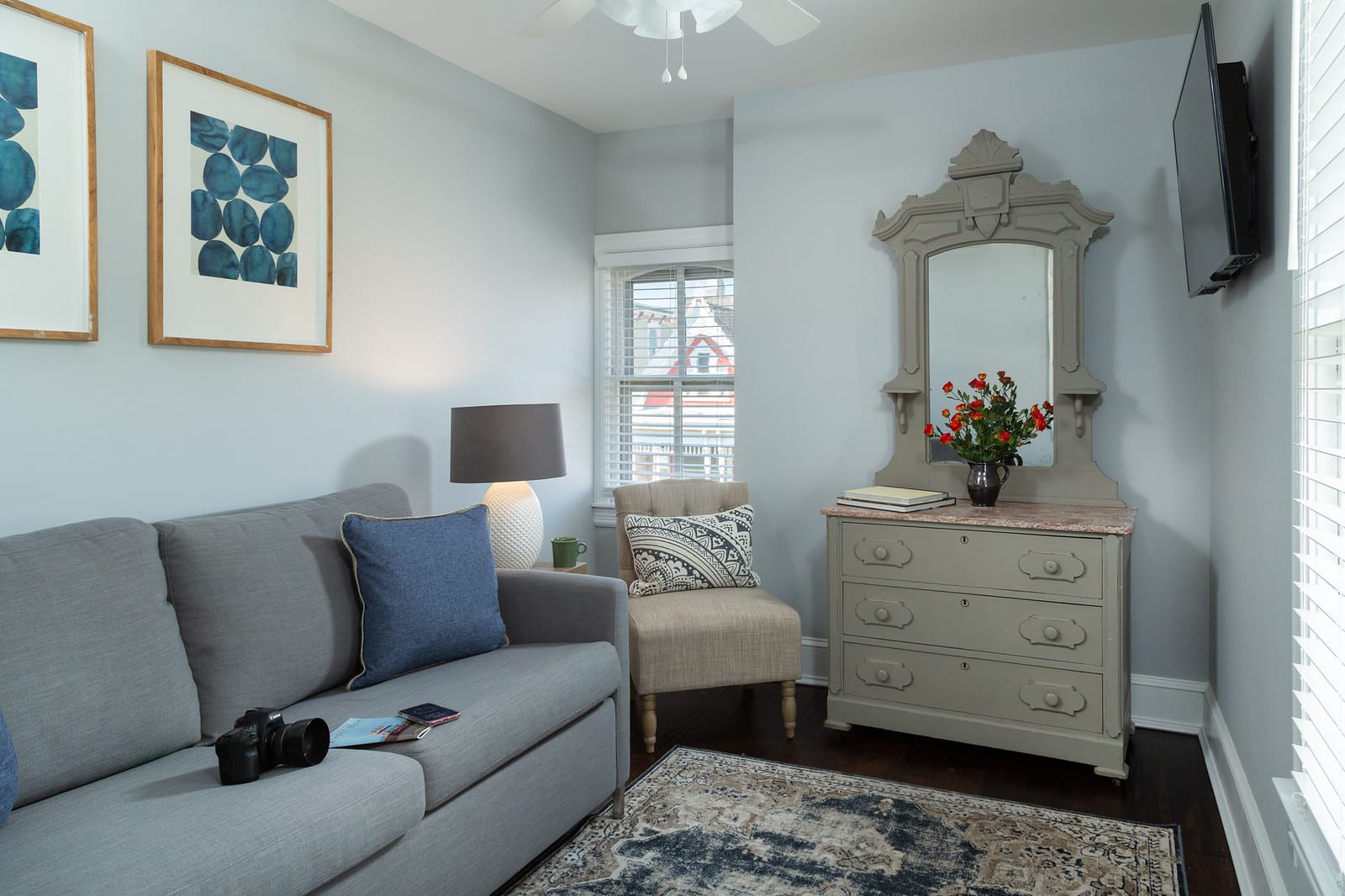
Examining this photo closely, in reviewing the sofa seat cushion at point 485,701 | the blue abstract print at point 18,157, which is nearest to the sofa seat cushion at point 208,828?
the sofa seat cushion at point 485,701

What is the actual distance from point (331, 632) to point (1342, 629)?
2152 mm

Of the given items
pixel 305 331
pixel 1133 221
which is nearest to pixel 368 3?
pixel 305 331

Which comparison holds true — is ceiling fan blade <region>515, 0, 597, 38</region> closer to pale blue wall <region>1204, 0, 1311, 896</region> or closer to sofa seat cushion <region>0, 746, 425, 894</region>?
pale blue wall <region>1204, 0, 1311, 896</region>

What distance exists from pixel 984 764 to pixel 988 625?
458 millimetres

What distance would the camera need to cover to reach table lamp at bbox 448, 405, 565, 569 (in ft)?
10.2

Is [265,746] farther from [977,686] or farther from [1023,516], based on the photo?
[1023,516]

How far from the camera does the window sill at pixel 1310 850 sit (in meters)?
1.35

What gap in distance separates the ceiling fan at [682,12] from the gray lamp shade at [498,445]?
1.27 meters

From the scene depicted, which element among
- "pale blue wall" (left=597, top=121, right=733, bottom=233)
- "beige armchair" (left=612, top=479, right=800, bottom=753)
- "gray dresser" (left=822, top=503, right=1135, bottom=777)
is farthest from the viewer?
"pale blue wall" (left=597, top=121, right=733, bottom=233)

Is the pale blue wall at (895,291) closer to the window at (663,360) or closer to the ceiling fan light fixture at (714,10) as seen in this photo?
the window at (663,360)

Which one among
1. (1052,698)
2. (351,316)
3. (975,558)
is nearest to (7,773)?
(351,316)

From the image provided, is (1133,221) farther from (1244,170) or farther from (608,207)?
(608,207)

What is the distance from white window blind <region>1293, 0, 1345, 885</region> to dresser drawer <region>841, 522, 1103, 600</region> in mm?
1198

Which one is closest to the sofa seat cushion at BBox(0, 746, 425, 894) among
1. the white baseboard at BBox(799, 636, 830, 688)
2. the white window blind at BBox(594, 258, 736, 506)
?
the white baseboard at BBox(799, 636, 830, 688)
